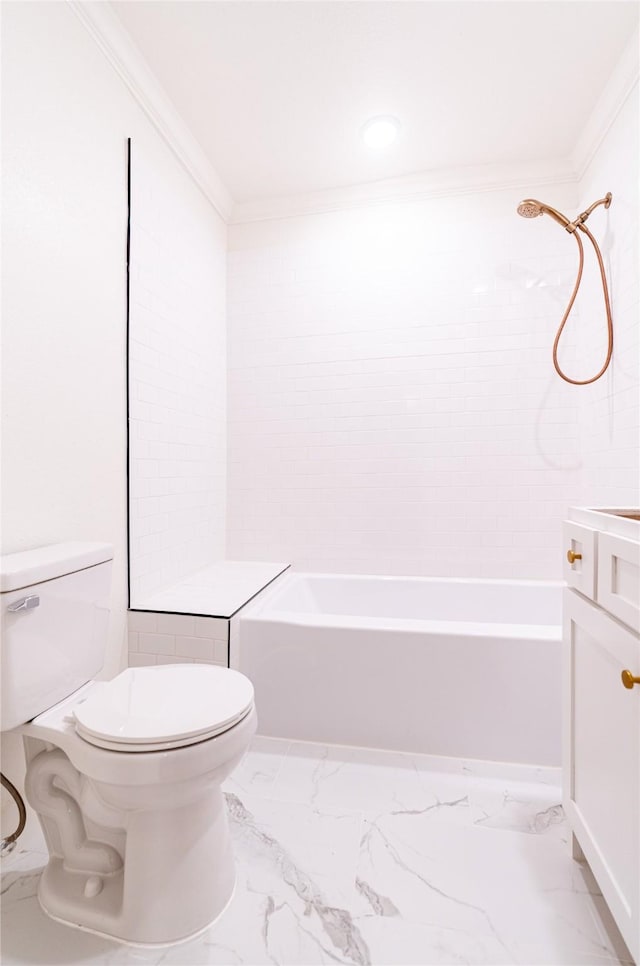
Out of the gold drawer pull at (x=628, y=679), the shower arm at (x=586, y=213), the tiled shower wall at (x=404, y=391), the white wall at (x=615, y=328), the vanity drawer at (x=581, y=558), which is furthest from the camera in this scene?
the tiled shower wall at (x=404, y=391)

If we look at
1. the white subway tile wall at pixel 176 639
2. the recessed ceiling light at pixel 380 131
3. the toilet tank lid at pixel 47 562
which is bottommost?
the white subway tile wall at pixel 176 639

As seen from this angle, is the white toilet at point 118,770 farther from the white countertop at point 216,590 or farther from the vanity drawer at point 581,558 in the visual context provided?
the vanity drawer at point 581,558

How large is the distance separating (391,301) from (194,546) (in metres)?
1.67

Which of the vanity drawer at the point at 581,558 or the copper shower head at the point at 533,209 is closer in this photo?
the vanity drawer at the point at 581,558

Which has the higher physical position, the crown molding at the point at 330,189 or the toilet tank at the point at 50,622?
the crown molding at the point at 330,189

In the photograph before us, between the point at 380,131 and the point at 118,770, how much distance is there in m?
2.54

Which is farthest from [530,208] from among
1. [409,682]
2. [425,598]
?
[409,682]

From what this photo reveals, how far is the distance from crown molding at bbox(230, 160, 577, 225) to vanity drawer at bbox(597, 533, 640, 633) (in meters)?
2.15

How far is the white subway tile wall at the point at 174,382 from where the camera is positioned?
1.86 meters

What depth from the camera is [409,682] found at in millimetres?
1639

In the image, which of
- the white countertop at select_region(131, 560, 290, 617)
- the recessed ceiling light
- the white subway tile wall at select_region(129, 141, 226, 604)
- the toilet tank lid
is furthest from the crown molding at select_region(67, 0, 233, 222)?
the white countertop at select_region(131, 560, 290, 617)

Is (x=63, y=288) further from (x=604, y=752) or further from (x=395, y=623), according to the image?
(x=604, y=752)

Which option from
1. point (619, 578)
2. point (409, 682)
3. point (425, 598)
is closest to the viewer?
point (619, 578)

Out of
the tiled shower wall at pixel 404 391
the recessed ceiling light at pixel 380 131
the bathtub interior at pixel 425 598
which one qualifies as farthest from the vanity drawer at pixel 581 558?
the recessed ceiling light at pixel 380 131
